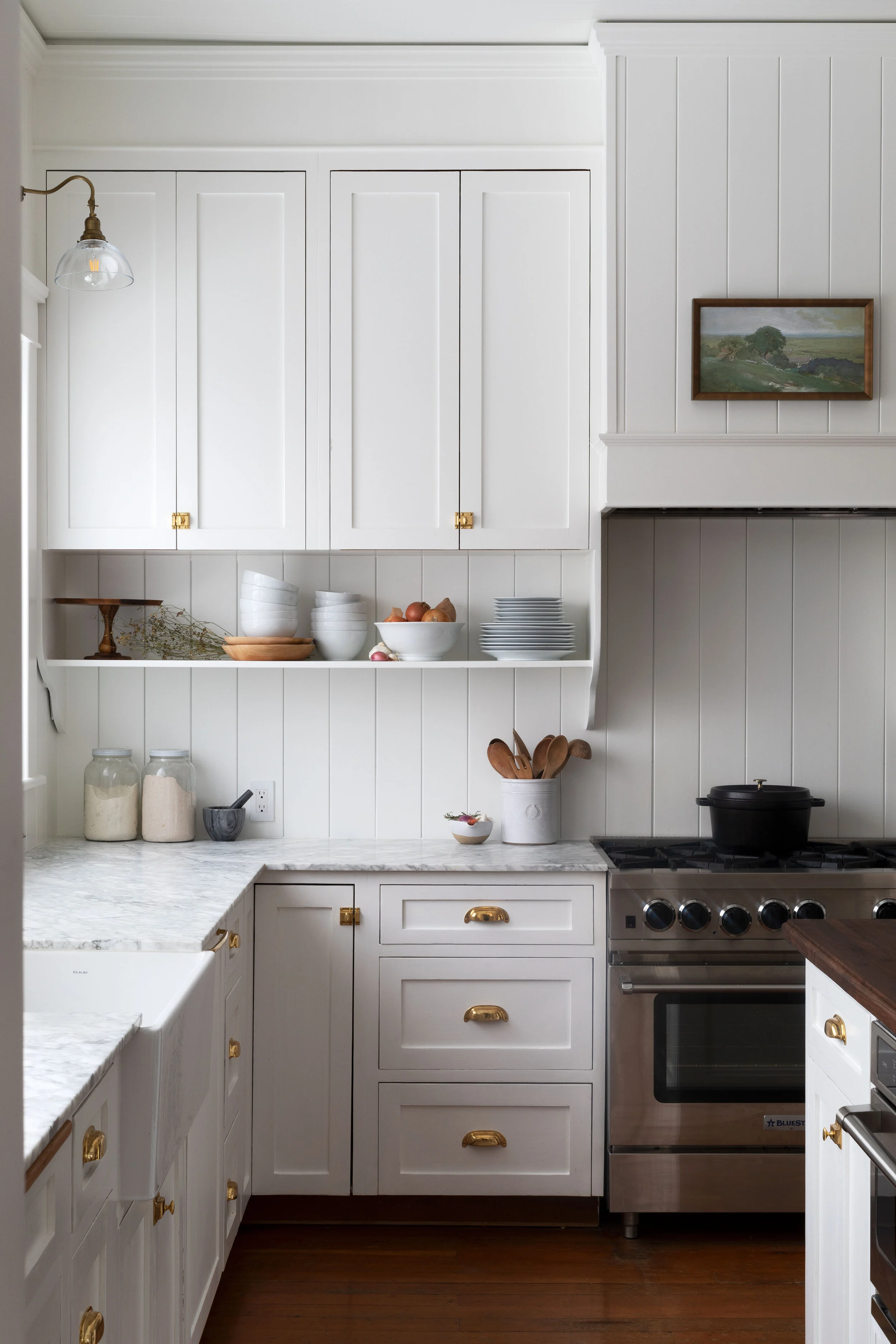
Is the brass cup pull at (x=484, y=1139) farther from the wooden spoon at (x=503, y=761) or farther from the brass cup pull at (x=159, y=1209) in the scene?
the brass cup pull at (x=159, y=1209)

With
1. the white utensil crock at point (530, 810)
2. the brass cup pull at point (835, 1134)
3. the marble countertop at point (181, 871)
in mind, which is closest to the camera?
the brass cup pull at point (835, 1134)

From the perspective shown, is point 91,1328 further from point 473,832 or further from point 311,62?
point 311,62

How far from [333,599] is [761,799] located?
1.27 metres

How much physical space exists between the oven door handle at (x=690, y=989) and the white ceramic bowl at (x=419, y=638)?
982mm

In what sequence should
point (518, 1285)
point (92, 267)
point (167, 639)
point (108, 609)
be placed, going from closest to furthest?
point (92, 267)
point (518, 1285)
point (108, 609)
point (167, 639)

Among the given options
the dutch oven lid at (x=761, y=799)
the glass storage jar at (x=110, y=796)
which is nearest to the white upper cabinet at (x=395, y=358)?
the glass storage jar at (x=110, y=796)

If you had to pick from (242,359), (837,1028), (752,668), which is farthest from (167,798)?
(837,1028)

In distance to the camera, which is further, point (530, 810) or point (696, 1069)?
point (530, 810)

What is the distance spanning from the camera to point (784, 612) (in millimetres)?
3035

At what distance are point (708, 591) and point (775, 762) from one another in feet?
1.76

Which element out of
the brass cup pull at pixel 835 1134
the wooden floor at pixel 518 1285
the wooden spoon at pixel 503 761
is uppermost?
the wooden spoon at pixel 503 761

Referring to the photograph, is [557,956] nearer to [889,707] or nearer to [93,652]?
[889,707]

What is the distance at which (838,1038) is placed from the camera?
5.13ft

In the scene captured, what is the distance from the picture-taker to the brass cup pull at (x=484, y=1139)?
2564 millimetres
